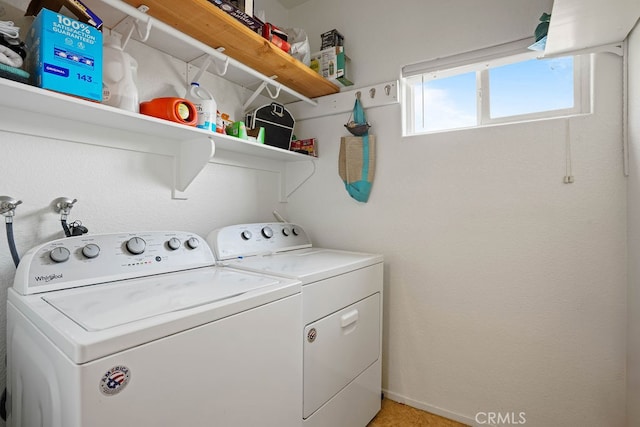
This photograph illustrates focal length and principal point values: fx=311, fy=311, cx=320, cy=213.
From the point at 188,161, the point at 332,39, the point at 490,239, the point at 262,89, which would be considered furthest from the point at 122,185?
the point at 490,239

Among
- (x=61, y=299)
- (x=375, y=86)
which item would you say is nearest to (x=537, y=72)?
(x=375, y=86)

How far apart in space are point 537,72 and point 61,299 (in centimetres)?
225

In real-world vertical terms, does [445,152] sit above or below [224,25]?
below

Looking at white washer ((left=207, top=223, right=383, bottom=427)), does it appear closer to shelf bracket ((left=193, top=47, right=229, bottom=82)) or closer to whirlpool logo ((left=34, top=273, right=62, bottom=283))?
whirlpool logo ((left=34, top=273, right=62, bottom=283))

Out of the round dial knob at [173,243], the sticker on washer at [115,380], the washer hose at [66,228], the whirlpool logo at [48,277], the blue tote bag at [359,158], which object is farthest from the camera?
Answer: the blue tote bag at [359,158]

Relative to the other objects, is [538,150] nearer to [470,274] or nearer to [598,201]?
[598,201]

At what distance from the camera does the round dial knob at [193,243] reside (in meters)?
1.37

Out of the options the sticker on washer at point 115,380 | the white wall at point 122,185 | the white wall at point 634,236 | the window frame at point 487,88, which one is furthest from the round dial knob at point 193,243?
the white wall at point 634,236

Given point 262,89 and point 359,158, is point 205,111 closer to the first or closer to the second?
point 262,89

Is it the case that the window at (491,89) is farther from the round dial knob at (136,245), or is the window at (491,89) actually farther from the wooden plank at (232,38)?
the round dial knob at (136,245)

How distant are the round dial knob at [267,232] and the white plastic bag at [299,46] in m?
1.03

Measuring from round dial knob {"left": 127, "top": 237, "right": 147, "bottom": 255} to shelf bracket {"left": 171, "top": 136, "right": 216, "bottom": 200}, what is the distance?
0.45 metres

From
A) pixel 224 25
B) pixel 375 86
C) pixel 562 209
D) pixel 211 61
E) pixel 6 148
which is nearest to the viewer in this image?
pixel 6 148

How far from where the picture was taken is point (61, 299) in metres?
0.89
